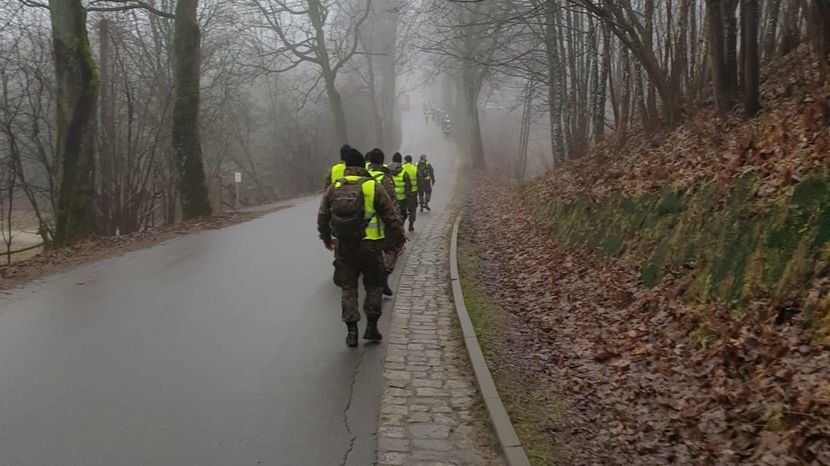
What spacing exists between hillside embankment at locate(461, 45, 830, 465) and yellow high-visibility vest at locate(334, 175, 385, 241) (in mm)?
1811

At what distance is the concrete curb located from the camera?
4.37 m

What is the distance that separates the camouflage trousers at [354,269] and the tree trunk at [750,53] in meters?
6.12

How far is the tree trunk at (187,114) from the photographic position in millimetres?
17031

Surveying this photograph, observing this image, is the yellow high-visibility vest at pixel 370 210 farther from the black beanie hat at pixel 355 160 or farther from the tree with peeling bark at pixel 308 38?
the tree with peeling bark at pixel 308 38

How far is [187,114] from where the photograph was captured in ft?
56.7

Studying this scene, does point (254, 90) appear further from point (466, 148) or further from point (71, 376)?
point (71, 376)

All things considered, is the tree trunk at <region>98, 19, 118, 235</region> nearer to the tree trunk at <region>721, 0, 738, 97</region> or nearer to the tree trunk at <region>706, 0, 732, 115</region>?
the tree trunk at <region>706, 0, 732, 115</region>

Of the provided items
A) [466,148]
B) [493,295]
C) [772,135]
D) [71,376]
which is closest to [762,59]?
[772,135]

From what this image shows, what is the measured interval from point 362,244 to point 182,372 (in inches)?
84.5

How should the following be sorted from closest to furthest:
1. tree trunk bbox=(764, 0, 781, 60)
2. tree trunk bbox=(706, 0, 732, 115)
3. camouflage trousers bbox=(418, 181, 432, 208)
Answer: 1. tree trunk bbox=(706, 0, 732, 115)
2. tree trunk bbox=(764, 0, 781, 60)
3. camouflage trousers bbox=(418, 181, 432, 208)

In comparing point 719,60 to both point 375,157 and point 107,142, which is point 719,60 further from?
point 107,142

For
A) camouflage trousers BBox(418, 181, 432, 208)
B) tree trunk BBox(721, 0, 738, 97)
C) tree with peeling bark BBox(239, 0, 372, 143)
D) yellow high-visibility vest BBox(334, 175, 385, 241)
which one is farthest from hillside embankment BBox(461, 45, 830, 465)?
tree with peeling bark BBox(239, 0, 372, 143)

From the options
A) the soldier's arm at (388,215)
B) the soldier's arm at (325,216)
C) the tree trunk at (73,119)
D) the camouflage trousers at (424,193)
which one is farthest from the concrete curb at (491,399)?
the camouflage trousers at (424,193)

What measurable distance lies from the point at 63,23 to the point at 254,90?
33525 mm
